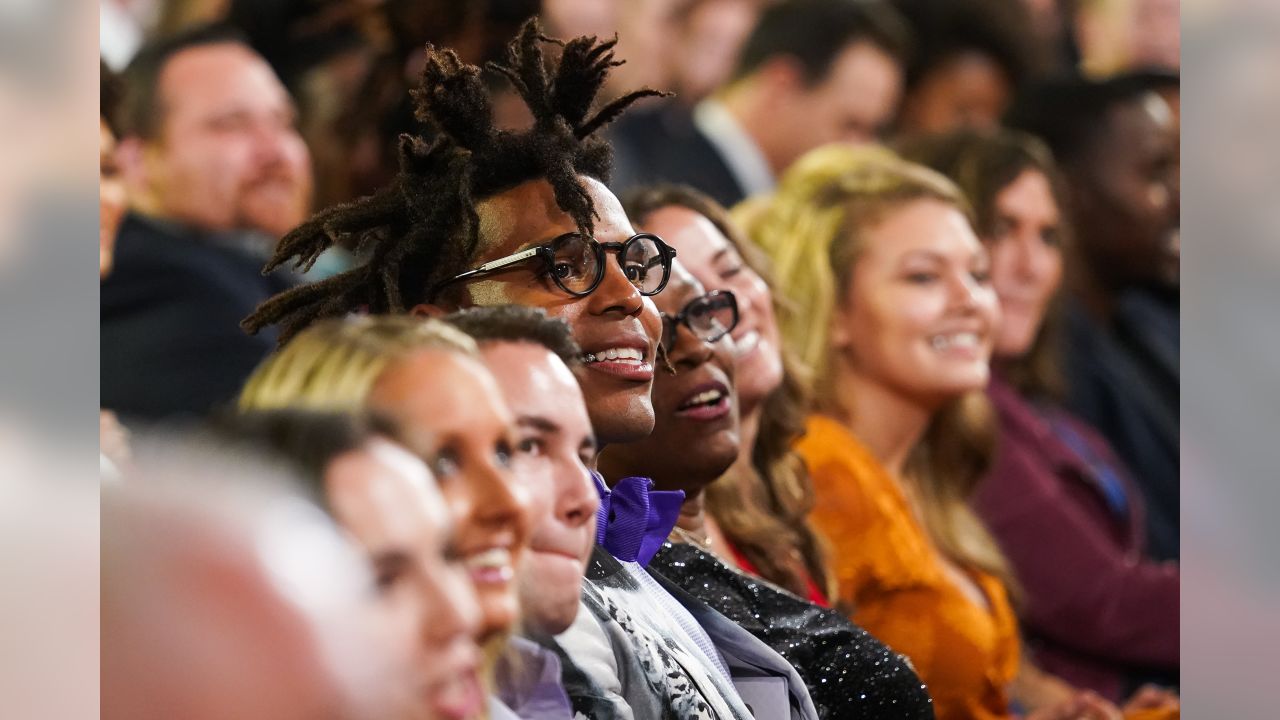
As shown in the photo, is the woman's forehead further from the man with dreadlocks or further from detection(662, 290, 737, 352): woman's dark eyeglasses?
the man with dreadlocks

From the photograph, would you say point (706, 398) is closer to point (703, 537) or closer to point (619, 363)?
point (703, 537)

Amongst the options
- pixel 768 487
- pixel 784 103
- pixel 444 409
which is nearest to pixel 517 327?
pixel 444 409

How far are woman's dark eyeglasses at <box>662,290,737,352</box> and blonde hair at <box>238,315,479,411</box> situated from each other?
33.0 inches

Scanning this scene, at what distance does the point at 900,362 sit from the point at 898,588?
1.64 feet

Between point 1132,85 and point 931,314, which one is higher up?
point 1132,85

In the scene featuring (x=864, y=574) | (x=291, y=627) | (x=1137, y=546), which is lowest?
(x=1137, y=546)

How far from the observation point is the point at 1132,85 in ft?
14.4

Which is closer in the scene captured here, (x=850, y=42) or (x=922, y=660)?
(x=922, y=660)
